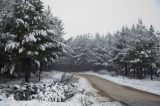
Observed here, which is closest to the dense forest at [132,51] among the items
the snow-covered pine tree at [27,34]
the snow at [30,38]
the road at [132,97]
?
the snow-covered pine tree at [27,34]

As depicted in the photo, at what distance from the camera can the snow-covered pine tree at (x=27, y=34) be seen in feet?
77.7

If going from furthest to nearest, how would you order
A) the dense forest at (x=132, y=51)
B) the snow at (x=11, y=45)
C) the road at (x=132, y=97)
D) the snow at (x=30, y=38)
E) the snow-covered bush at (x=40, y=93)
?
the dense forest at (x=132, y=51) → the snow at (x=30, y=38) → the snow at (x=11, y=45) → the snow-covered bush at (x=40, y=93) → the road at (x=132, y=97)

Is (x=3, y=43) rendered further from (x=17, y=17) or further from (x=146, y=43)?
(x=146, y=43)

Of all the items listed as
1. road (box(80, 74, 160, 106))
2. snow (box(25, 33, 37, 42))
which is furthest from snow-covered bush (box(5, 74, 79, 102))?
snow (box(25, 33, 37, 42))

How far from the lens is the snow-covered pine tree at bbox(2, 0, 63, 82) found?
933 inches

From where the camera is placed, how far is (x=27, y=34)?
23922 mm

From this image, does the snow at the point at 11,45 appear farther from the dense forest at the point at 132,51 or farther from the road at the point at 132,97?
the dense forest at the point at 132,51

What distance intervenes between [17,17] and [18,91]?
10195 millimetres

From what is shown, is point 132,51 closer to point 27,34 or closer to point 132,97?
point 27,34

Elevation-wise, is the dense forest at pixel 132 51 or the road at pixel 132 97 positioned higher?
the dense forest at pixel 132 51

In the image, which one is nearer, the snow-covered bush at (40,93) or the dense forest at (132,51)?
the snow-covered bush at (40,93)

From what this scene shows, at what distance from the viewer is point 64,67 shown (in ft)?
385

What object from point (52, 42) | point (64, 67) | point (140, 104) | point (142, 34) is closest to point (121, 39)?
point (142, 34)

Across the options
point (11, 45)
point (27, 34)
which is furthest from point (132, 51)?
point (11, 45)
